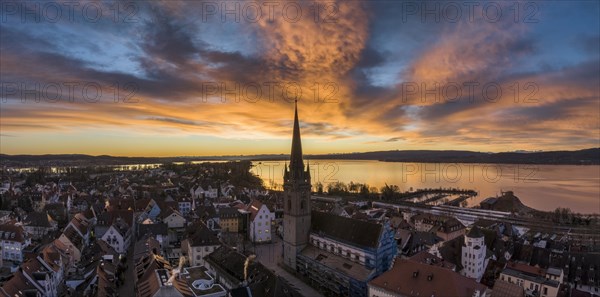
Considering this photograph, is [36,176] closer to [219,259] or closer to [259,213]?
[259,213]

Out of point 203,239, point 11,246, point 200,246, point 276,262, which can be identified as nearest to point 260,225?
point 276,262

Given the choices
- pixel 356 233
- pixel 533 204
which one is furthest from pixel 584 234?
pixel 356 233

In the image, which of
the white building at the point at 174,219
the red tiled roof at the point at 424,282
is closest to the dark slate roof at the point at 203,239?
the white building at the point at 174,219

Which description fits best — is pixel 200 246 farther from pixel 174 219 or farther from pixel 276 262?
pixel 174 219

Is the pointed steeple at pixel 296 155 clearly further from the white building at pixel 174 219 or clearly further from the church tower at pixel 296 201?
the white building at pixel 174 219

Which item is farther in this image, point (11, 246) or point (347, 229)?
point (11, 246)
